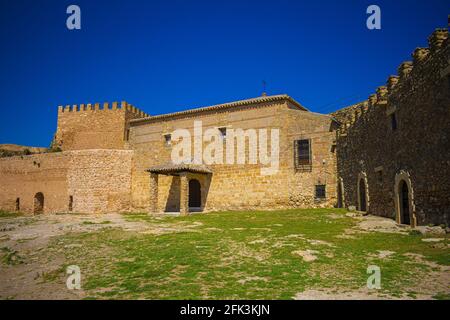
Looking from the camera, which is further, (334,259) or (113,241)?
(113,241)

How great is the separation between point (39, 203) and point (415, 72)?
3066 cm

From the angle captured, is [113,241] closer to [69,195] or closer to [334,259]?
[334,259]

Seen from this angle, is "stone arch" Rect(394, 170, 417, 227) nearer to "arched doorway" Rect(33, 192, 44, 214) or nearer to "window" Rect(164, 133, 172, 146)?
"window" Rect(164, 133, 172, 146)

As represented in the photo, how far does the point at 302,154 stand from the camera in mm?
19953

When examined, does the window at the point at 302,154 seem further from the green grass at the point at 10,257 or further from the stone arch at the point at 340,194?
the green grass at the point at 10,257

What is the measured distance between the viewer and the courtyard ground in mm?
5047

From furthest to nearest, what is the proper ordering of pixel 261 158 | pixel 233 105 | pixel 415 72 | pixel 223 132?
pixel 223 132 → pixel 233 105 → pixel 261 158 → pixel 415 72

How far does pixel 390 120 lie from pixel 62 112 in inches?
1173

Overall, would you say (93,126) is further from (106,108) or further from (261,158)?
(261,158)

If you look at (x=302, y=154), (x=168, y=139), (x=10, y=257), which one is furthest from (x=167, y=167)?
(x=10, y=257)

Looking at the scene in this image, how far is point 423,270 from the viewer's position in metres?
5.85

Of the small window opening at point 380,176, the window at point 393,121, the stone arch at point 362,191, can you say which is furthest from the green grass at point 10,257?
the stone arch at point 362,191

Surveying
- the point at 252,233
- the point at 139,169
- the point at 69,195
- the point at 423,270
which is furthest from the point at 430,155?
the point at 69,195

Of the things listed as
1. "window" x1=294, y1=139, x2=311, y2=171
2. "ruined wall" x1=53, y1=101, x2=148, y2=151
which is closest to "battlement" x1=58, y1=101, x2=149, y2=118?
"ruined wall" x1=53, y1=101, x2=148, y2=151
